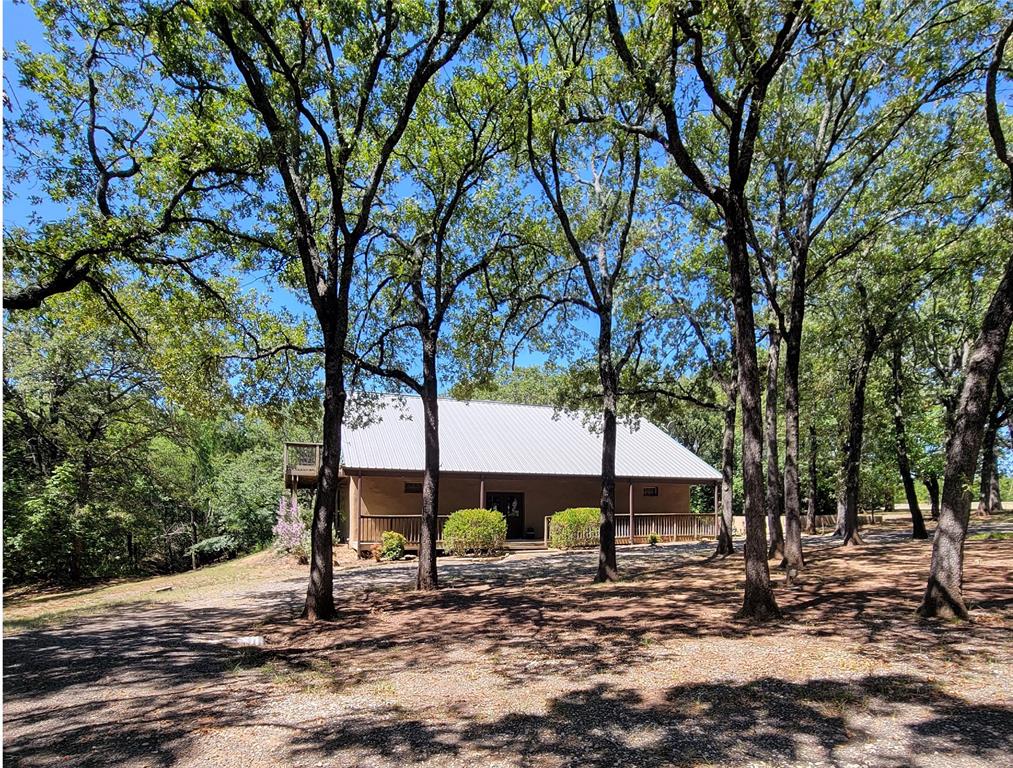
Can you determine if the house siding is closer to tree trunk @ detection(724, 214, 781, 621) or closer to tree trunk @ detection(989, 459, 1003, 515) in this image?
tree trunk @ detection(724, 214, 781, 621)

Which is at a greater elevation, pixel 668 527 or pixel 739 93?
pixel 739 93

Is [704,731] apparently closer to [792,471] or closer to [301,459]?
[792,471]

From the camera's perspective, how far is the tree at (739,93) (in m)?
7.07

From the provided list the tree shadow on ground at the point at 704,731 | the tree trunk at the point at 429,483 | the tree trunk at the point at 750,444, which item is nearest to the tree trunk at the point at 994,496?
the tree trunk at the point at 750,444

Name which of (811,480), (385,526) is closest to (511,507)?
(385,526)

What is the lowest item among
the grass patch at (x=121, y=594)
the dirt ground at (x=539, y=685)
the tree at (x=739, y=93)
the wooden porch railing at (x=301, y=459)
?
the grass patch at (x=121, y=594)

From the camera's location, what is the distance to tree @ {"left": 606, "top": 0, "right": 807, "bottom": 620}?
7074 mm

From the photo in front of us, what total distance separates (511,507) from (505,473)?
2.88 meters

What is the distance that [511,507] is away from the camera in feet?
75.8

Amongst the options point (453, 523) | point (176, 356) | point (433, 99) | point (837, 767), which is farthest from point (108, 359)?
point (837, 767)

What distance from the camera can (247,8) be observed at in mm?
7984

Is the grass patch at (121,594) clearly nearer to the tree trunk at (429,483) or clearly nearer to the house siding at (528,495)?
the house siding at (528,495)

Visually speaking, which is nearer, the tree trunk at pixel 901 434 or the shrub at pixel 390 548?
the tree trunk at pixel 901 434

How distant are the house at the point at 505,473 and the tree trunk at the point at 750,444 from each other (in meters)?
10.4
